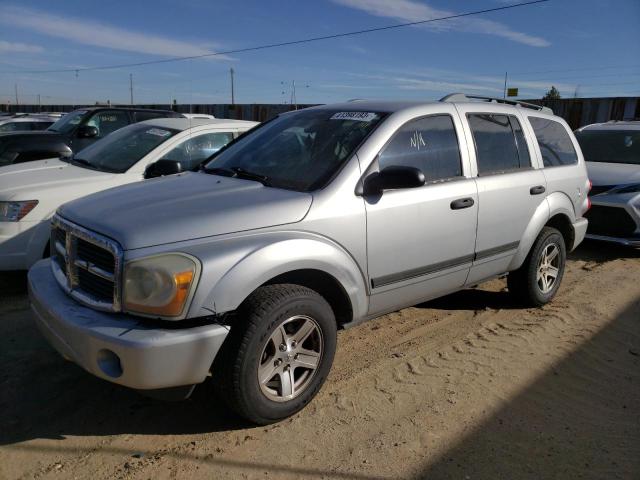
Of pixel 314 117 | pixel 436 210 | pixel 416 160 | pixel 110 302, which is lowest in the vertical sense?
pixel 110 302

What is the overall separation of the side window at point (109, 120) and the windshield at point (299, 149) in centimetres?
620

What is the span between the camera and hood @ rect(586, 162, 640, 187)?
23.5ft

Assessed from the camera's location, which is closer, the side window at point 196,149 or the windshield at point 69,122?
the side window at point 196,149

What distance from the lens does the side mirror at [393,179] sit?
320 centimetres

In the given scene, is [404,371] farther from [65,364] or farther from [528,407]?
[65,364]

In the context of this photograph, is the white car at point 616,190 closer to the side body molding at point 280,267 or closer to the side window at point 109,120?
the side body molding at point 280,267

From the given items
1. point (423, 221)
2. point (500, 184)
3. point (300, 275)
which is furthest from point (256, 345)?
point (500, 184)

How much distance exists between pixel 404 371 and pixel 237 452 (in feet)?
4.54

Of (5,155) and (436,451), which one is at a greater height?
(5,155)

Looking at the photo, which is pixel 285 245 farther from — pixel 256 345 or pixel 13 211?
pixel 13 211

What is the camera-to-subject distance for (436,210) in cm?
Answer: 366

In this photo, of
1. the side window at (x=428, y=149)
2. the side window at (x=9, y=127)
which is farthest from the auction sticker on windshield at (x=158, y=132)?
the side window at (x=9, y=127)

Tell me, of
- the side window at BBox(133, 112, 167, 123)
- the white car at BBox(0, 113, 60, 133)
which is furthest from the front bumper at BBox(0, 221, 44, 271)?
the white car at BBox(0, 113, 60, 133)

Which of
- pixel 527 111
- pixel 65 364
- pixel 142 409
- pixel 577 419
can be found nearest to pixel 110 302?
pixel 142 409
